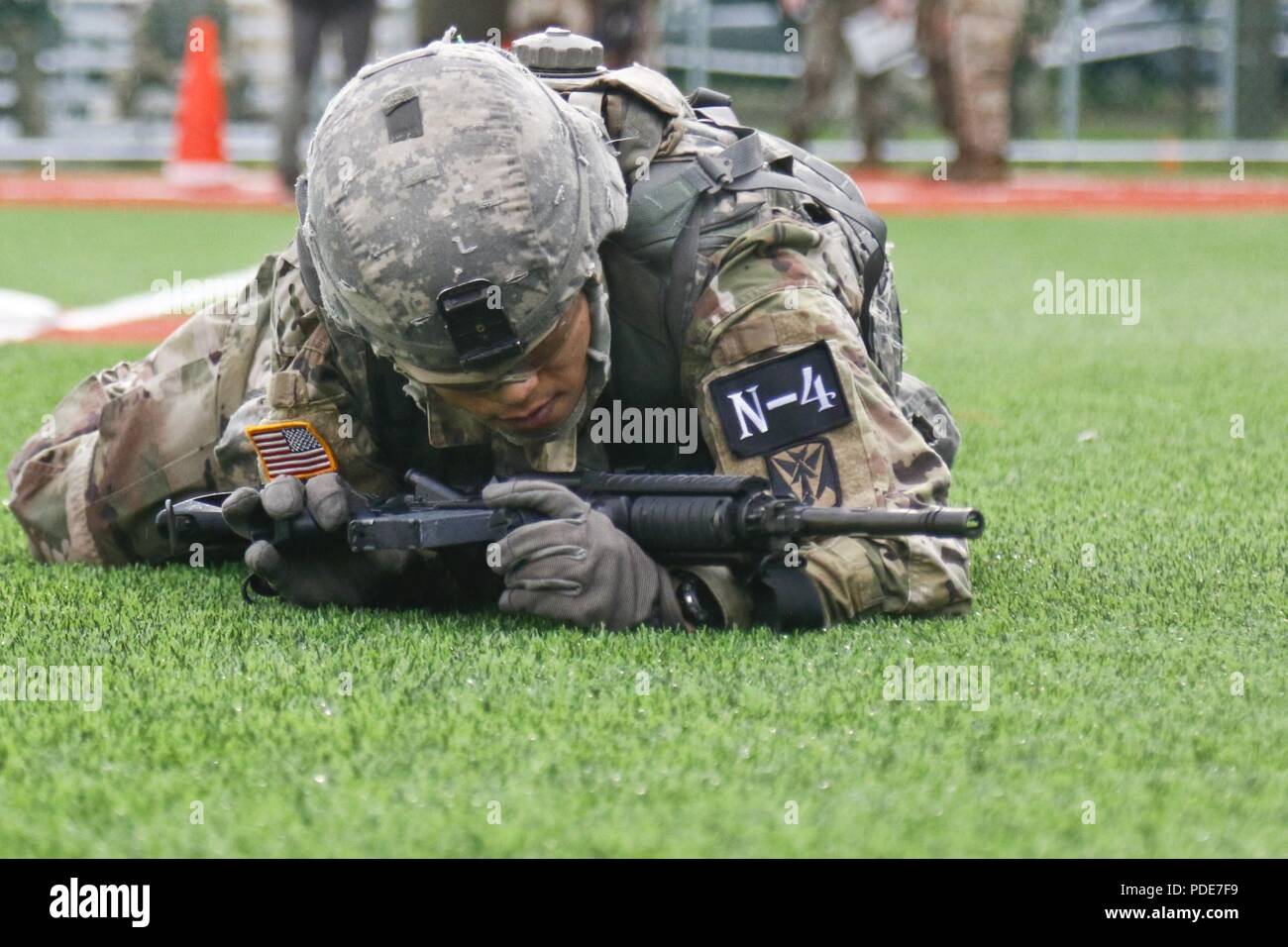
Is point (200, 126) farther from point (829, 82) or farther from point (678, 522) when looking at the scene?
point (678, 522)

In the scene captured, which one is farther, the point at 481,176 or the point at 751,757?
Result: the point at 481,176

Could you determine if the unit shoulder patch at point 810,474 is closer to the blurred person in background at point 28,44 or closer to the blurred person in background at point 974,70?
the blurred person in background at point 974,70

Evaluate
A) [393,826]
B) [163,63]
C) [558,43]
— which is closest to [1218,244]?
[558,43]

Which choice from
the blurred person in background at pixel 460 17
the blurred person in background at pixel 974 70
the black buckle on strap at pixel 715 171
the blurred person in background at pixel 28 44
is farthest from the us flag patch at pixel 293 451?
the blurred person in background at pixel 28 44

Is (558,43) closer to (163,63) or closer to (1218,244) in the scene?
(1218,244)

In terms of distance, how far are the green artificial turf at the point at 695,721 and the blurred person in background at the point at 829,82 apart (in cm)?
976

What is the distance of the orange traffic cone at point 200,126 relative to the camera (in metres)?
13.2

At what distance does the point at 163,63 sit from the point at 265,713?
1527 centimetres

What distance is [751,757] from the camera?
2.21 m

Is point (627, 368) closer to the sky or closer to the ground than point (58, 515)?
closer to the sky

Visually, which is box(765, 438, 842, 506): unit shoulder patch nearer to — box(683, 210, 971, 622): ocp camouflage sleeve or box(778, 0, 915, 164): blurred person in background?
box(683, 210, 971, 622): ocp camouflage sleeve

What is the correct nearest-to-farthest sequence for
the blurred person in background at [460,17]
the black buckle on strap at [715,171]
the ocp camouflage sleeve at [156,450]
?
the black buckle on strap at [715,171], the ocp camouflage sleeve at [156,450], the blurred person in background at [460,17]

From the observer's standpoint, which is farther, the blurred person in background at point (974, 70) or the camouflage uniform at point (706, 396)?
the blurred person in background at point (974, 70)
